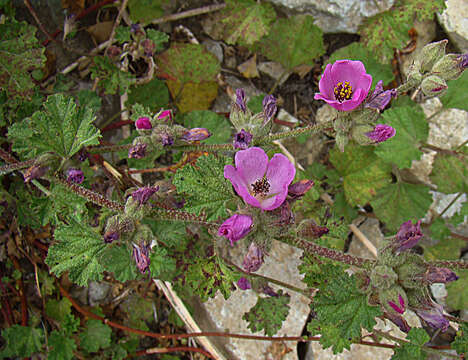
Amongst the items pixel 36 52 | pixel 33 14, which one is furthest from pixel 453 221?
pixel 33 14

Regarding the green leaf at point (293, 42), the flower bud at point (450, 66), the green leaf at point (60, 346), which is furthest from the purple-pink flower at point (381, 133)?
the green leaf at point (60, 346)

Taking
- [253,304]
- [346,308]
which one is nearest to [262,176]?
[346,308]

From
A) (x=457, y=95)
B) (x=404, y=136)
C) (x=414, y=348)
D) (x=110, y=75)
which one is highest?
(x=110, y=75)

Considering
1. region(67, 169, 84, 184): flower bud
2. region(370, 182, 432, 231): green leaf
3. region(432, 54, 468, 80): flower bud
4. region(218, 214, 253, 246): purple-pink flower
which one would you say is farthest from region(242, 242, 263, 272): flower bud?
region(370, 182, 432, 231): green leaf

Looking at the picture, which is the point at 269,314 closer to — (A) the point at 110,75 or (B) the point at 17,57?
(A) the point at 110,75

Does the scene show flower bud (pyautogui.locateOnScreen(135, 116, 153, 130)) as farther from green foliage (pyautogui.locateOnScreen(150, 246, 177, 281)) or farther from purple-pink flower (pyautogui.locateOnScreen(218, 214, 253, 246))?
purple-pink flower (pyautogui.locateOnScreen(218, 214, 253, 246))

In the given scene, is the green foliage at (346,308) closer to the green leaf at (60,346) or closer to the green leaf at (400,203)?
the green leaf at (400,203)
